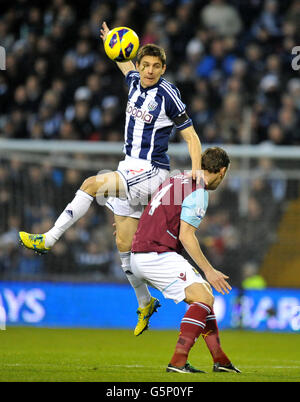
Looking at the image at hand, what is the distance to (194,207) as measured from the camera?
7.12 meters

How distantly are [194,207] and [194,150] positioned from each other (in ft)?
3.01

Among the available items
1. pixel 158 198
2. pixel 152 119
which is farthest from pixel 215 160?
pixel 152 119

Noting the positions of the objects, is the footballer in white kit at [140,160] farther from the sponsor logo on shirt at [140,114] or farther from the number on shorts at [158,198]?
the number on shorts at [158,198]

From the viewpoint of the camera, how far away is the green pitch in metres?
6.93

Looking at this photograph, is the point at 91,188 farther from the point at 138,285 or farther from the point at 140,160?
the point at 138,285

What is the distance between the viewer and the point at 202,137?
1631 cm

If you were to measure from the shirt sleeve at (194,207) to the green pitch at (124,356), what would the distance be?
1.33 m

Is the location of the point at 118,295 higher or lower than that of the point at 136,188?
lower

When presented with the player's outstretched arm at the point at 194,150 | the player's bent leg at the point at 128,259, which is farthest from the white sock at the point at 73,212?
the player's outstretched arm at the point at 194,150

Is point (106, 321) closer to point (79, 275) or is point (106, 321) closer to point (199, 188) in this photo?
point (79, 275)

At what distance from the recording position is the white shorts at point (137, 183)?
317 inches
